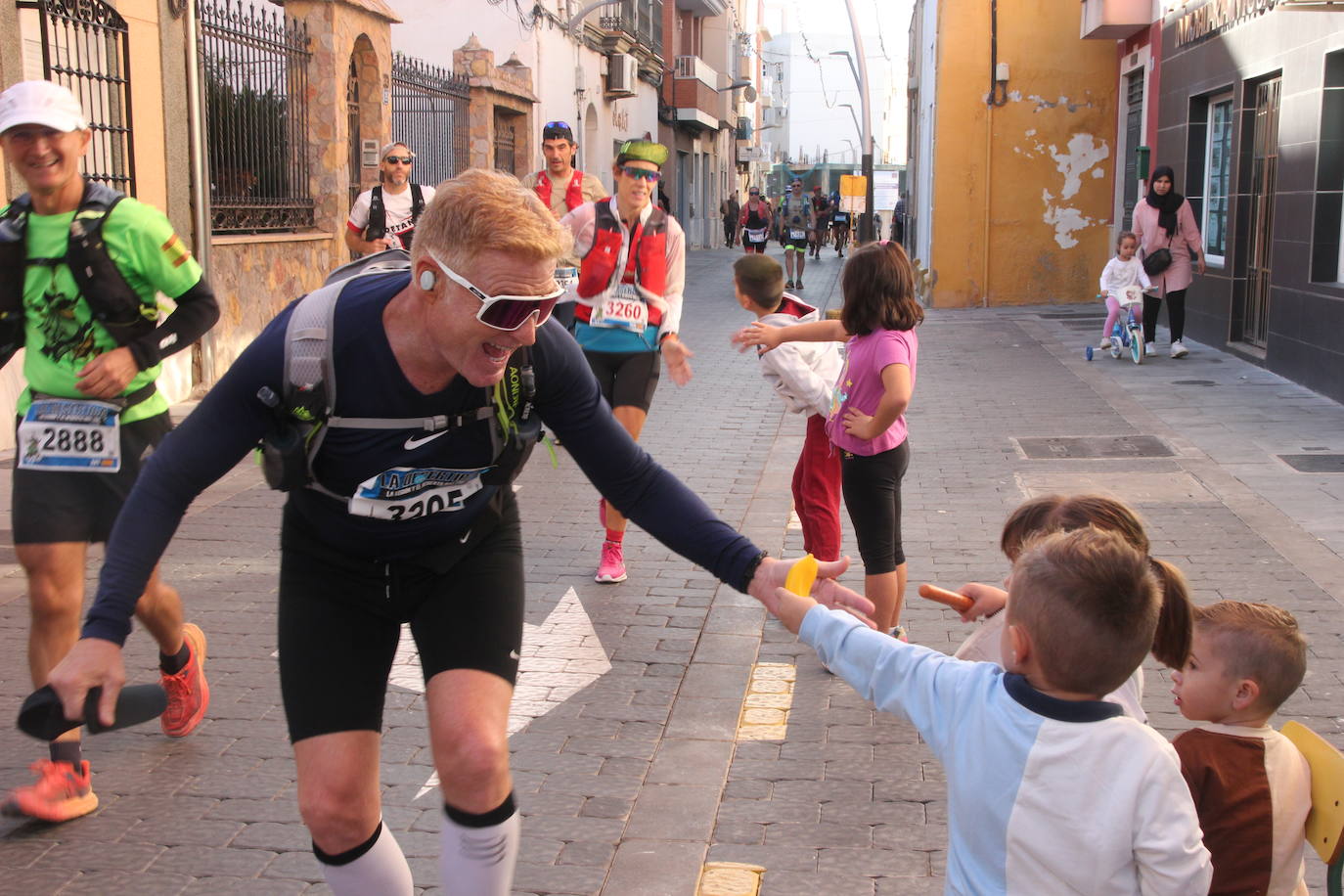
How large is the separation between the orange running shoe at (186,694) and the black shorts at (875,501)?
2221 mm

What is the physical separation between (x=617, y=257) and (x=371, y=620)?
3960 mm

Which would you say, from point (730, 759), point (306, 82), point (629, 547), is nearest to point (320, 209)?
point (306, 82)

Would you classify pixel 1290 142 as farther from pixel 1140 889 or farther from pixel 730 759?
pixel 1140 889

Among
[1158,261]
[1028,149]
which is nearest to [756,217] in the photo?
[1028,149]

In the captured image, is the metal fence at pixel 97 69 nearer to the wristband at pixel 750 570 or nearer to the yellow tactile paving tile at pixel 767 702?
the yellow tactile paving tile at pixel 767 702

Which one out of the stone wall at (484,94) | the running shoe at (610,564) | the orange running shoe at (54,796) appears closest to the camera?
the orange running shoe at (54,796)

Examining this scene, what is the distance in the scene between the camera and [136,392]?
13.4ft

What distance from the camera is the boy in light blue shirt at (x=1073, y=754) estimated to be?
2.14 metres

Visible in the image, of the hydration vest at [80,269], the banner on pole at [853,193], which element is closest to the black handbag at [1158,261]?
the hydration vest at [80,269]

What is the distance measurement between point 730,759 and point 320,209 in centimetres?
1195

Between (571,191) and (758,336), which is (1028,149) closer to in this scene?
(571,191)

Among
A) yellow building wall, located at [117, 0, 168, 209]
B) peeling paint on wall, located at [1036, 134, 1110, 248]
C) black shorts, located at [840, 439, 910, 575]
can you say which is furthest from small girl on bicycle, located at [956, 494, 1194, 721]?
peeling paint on wall, located at [1036, 134, 1110, 248]

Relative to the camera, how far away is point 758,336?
5016mm

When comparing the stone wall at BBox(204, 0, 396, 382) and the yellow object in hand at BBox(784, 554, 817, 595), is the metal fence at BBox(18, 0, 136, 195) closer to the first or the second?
the stone wall at BBox(204, 0, 396, 382)
